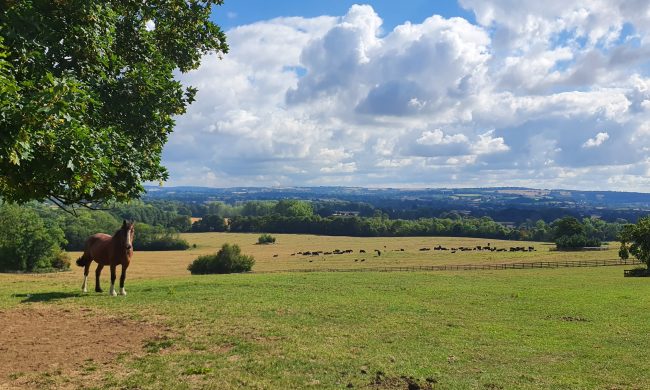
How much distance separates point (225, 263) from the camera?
195 feet

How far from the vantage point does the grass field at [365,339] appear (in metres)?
11.2

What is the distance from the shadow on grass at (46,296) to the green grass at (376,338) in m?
0.05

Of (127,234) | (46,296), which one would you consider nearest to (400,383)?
(127,234)

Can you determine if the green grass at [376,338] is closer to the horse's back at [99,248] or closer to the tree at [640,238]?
the horse's back at [99,248]

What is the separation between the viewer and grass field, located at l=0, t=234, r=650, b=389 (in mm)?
11203

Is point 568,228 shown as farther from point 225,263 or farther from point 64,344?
point 64,344

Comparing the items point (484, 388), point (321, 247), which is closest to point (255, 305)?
point (484, 388)

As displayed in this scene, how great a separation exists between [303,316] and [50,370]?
986 cm

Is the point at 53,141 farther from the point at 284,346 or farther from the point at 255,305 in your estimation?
the point at 255,305

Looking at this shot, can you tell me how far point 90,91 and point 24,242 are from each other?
60.4 m

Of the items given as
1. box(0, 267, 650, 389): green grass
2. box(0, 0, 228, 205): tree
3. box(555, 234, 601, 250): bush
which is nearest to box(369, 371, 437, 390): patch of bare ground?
box(0, 267, 650, 389): green grass

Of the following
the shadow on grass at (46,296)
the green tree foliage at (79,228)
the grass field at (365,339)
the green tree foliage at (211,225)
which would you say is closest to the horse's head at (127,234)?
the grass field at (365,339)

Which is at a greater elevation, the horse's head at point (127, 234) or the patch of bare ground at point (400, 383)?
the horse's head at point (127, 234)

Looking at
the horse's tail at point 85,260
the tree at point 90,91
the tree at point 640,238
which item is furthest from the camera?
the tree at point 640,238
